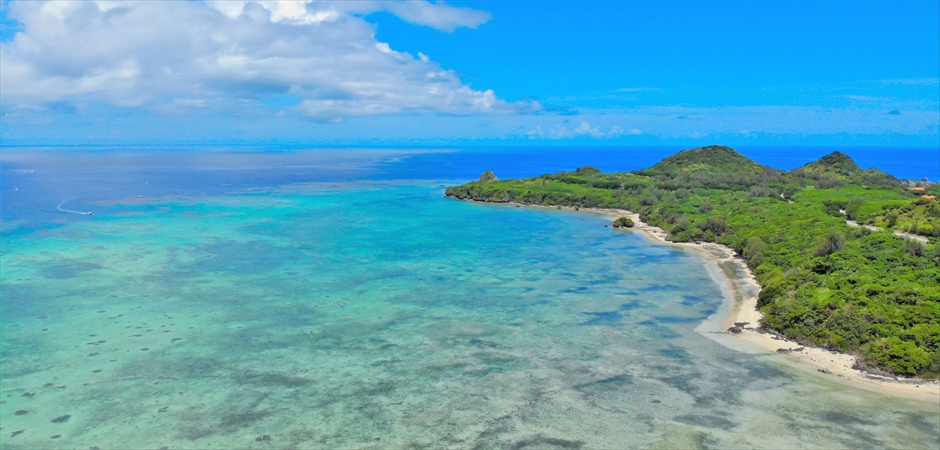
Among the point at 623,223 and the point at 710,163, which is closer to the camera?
the point at 623,223

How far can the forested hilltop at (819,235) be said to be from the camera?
31906 millimetres

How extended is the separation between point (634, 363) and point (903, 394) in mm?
12003

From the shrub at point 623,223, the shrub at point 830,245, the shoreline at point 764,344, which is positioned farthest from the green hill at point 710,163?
the shrub at point 830,245

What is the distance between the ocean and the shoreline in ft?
2.67

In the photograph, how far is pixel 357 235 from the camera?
7206 centimetres

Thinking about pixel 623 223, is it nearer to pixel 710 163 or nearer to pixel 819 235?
pixel 819 235

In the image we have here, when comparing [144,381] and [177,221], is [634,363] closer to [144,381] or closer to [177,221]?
[144,381]

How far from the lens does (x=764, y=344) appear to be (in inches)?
1339

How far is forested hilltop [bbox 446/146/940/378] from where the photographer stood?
31.9 meters

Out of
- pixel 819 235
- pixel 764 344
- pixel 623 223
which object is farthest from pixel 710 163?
pixel 764 344

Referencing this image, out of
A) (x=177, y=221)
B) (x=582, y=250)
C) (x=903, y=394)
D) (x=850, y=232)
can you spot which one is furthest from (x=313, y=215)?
(x=903, y=394)

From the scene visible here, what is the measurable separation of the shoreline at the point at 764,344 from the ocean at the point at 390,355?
0.81 m

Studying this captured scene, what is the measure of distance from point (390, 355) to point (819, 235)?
40.1 m

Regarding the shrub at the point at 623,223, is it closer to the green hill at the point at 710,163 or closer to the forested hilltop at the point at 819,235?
the forested hilltop at the point at 819,235
